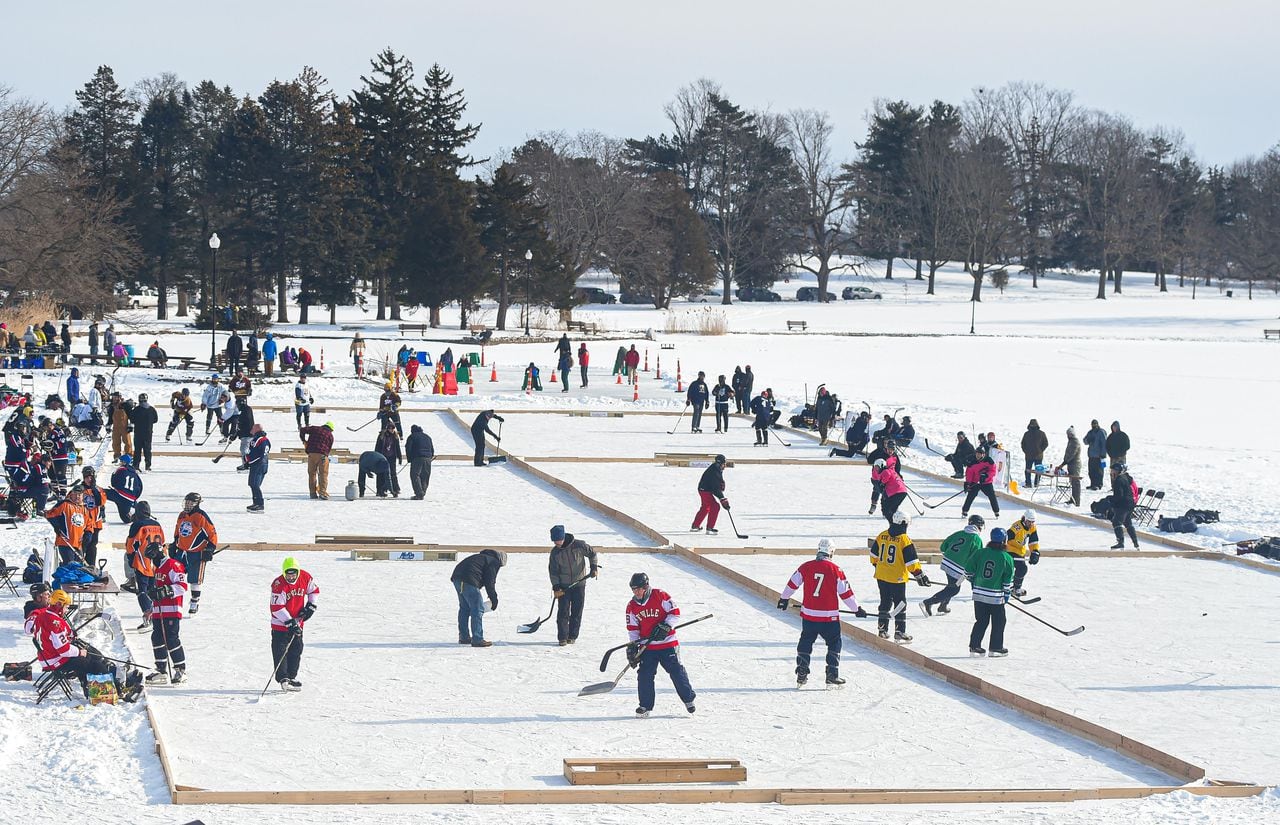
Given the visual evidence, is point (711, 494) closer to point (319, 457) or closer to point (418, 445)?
point (418, 445)

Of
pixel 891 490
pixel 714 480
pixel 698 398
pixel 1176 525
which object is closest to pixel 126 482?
pixel 714 480

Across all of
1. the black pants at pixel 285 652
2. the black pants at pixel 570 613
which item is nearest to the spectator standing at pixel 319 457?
the black pants at pixel 570 613

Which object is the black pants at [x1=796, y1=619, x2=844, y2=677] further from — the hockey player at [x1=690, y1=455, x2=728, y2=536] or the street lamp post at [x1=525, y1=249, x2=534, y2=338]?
the street lamp post at [x1=525, y1=249, x2=534, y2=338]

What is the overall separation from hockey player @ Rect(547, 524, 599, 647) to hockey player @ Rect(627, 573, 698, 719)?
A: 6.96 feet

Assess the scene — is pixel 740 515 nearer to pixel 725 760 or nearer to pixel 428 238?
pixel 725 760

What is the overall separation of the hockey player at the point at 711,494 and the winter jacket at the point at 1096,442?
348 inches

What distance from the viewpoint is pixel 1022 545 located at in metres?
16.6

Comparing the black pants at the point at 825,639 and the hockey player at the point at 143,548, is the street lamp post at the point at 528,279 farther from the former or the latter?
the black pants at the point at 825,639

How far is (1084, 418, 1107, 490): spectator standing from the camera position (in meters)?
27.0

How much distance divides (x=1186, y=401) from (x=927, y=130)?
63450mm

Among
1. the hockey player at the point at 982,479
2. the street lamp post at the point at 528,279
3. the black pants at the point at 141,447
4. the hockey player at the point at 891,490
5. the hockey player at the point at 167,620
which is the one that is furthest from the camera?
the street lamp post at the point at 528,279

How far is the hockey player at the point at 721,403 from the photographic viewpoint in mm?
35250

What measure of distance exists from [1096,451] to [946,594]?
467 inches

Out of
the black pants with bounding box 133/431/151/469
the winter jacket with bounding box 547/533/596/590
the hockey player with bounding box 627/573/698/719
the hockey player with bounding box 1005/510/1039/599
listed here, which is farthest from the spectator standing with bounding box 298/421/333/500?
the hockey player with bounding box 627/573/698/719
